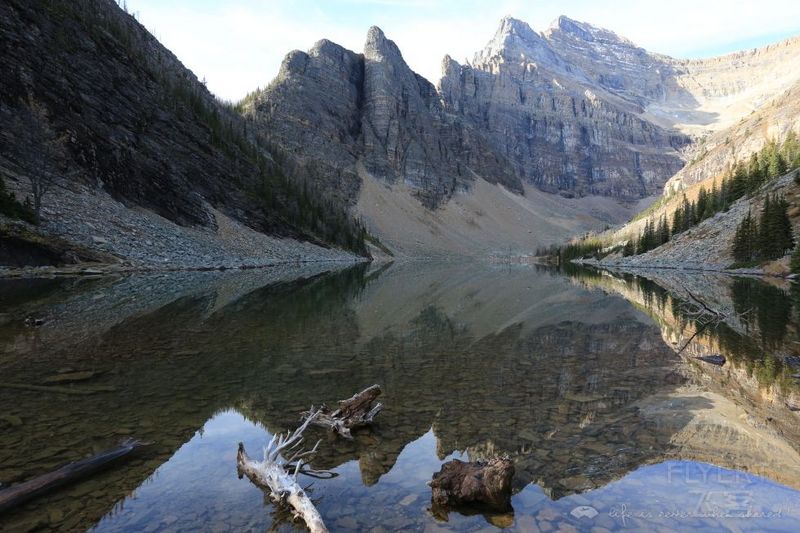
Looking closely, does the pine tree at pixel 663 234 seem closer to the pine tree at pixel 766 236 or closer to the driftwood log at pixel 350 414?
the pine tree at pixel 766 236

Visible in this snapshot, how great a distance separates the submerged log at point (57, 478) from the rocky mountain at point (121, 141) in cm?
4416

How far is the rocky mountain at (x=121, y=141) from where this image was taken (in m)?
50.4

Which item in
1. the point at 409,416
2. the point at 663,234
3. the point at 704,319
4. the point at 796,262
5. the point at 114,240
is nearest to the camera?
the point at 409,416

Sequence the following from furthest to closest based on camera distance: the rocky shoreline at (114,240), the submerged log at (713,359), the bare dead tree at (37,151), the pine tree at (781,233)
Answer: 1. the pine tree at (781,233)
2. the bare dead tree at (37,151)
3. the rocky shoreline at (114,240)
4. the submerged log at (713,359)

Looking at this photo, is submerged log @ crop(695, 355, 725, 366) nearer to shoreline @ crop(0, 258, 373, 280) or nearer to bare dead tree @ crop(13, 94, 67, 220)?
shoreline @ crop(0, 258, 373, 280)

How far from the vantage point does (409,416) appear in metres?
10.9

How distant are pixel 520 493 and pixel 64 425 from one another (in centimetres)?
861

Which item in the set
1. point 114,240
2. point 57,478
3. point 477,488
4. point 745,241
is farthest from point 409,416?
point 745,241

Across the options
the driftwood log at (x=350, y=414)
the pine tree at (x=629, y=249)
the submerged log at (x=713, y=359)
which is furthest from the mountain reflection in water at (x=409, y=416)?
the pine tree at (x=629, y=249)

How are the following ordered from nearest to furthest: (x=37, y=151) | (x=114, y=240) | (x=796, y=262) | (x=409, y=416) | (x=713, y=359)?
(x=409, y=416) → (x=713, y=359) → (x=37, y=151) → (x=114, y=240) → (x=796, y=262)

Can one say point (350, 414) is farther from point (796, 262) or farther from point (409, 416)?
point (796, 262)

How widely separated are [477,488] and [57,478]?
6.17 meters

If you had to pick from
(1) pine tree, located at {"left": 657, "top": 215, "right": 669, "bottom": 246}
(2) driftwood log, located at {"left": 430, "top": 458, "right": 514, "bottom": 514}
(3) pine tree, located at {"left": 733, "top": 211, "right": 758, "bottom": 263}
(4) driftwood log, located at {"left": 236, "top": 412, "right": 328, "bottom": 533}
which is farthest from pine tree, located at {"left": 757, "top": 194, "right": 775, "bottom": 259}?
(4) driftwood log, located at {"left": 236, "top": 412, "right": 328, "bottom": 533}

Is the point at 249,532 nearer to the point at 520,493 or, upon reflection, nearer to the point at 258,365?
the point at 520,493
